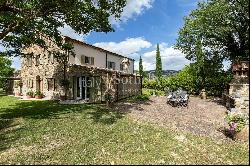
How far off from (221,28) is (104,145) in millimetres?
20978

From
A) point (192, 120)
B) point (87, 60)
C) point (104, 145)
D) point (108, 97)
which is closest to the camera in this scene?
point (104, 145)

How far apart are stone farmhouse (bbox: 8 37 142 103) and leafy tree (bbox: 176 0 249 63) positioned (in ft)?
31.3

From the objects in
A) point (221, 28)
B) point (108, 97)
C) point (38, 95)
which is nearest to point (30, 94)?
point (38, 95)

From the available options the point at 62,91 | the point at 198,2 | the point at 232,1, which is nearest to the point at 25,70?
the point at 62,91

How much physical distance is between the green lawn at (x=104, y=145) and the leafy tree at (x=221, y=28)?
15913mm

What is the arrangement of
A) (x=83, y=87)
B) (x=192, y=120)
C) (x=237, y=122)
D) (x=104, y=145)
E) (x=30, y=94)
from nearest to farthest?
(x=104, y=145) < (x=237, y=122) < (x=192, y=120) < (x=83, y=87) < (x=30, y=94)

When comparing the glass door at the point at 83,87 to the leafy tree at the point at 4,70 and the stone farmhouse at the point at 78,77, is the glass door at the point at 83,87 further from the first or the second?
the leafy tree at the point at 4,70

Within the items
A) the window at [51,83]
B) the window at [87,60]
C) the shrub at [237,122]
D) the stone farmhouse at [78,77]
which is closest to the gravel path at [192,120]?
the shrub at [237,122]

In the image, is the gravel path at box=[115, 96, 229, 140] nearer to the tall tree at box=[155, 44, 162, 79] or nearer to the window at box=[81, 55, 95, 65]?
the window at box=[81, 55, 95, 65]

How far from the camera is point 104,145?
14414 mm

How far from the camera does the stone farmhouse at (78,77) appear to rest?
32.7 metres

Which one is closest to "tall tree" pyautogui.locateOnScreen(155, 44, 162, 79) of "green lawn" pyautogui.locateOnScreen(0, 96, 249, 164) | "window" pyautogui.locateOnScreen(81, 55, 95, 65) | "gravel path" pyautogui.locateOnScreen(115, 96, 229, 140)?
"window" pyautogui.locateOnScreen(81, 55, 95, 65)

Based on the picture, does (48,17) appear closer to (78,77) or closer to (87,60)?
(78,77)

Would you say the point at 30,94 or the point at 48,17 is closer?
the point at 48,17
